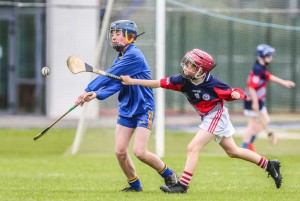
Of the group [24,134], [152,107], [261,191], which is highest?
[152,107]

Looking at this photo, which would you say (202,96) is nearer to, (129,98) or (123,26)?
(129,98)

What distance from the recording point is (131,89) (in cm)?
926

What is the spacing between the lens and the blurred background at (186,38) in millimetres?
15898

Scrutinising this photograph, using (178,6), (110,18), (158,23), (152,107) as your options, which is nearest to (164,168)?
(152,107)

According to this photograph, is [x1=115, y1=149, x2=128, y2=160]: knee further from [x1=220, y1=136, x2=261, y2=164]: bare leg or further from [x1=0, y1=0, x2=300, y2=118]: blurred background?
[x1=0, y1=0, x2=300, y2=118]: blurred background

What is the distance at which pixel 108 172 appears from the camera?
12422 millimetres

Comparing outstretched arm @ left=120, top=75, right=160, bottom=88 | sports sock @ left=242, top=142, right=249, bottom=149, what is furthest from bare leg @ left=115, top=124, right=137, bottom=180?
sports sock @ left=242, top=142, right=249, bottom=149

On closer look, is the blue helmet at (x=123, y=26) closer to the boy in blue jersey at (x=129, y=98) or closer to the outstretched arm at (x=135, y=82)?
the boy in blue jersey at (x=129, y=98)

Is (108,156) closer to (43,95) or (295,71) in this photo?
(295,71)

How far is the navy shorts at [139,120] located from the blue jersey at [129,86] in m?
0.05

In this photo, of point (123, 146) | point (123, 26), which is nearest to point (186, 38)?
point (123, 26)

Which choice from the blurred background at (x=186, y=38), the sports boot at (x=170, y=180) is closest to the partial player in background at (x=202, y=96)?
the sports boot at (x=170, y=180)

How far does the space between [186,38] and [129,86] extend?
10.8 metres

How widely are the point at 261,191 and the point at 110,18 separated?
7072mm
